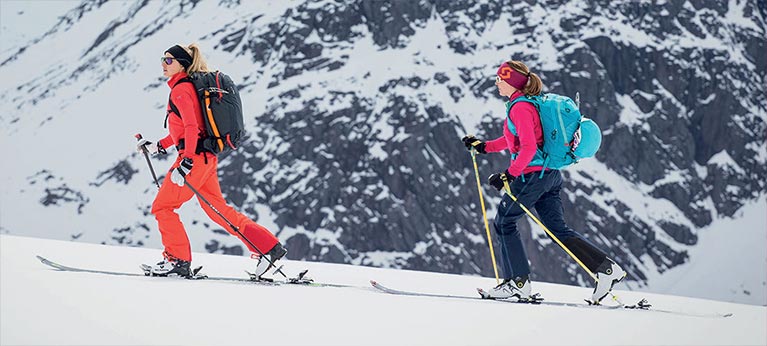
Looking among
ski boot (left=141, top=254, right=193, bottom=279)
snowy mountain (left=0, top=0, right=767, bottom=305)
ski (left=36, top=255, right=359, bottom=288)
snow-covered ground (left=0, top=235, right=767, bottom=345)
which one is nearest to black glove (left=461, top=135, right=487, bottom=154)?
snow-covered ground (left=0, top=235, right=767, bottom=345)

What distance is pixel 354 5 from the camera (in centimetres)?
16350

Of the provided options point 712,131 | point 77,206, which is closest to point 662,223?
point 712,131

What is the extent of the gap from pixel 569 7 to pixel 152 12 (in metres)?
79.3

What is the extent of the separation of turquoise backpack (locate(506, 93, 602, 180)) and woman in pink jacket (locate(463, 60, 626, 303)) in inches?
2.3

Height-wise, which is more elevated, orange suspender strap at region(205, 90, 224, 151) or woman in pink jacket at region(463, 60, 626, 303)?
orange suspender strap at region(205, 90, 224, 151)

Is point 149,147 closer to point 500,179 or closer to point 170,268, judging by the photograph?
point 170,268

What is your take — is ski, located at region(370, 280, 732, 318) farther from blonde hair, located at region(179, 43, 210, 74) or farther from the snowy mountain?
the snowy mountain

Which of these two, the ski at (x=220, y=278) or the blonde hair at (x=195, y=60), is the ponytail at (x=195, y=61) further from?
the ski at (x=220, y=278)

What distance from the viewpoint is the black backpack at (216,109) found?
26.0ft

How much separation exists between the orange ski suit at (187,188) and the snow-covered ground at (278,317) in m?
0.62

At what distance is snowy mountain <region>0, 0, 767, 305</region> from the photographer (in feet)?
442

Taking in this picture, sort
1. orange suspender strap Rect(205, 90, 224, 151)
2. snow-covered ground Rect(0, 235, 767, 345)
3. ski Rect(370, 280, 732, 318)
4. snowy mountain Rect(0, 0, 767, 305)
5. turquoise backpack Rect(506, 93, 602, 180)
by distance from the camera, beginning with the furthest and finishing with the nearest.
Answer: snowy mountain Rect(0, 0, 767, 305) < ski Rect(370, 280, 732, 318) < turquoise backpack Rect(506, 93, 602, 180) < orange suspender strap Rect(205, 90, 224, 151) < snow-covered ground Rect(0, 235, 767, 345)

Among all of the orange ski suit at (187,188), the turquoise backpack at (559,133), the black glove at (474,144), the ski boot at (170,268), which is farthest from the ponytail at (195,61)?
the turquoise backpack at (559,133)

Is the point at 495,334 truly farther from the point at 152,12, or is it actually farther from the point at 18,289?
the point at 152,12
